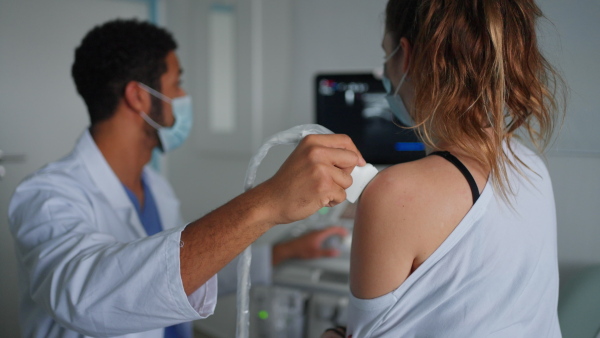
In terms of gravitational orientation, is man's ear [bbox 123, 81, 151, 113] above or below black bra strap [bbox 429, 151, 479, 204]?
below

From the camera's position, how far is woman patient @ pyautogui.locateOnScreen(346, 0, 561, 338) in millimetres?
746

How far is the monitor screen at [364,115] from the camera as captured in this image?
2170 millimetres

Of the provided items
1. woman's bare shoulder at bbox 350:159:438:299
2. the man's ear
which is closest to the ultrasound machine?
the man's ear

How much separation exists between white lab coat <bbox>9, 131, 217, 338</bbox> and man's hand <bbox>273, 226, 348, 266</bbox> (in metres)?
0.71

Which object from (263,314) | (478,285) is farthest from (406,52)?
(263,314)

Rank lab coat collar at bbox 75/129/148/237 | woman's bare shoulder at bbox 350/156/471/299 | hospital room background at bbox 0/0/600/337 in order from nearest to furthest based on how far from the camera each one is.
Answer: woman's bare shoulder at bbox 350/156/471/299 < lab coat collar at bbox 75/129/148/237 < hospital room background at bbox 0/0/600/337

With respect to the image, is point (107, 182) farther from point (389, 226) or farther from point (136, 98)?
point (389, 226)

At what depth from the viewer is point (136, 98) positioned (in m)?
1.59

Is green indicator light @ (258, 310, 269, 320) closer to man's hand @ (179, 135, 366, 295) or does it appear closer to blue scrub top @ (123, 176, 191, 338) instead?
blue scrub top @ (123, 176, 191, 338)

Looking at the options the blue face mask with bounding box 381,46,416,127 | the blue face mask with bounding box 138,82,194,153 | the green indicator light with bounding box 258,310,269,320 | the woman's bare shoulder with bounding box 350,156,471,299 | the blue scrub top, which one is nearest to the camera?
the woman's bare shoulder with bounding box 350,156,471,299

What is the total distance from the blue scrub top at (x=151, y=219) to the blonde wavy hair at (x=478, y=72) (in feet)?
3.38

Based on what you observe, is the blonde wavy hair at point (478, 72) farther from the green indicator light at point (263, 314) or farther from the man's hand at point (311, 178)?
the green indicator light at point (263, 314)

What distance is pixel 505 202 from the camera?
78 cm

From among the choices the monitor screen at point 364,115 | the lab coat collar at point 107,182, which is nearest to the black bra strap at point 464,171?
the lab coat collar at point 107,182
